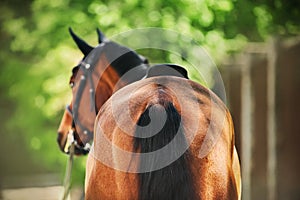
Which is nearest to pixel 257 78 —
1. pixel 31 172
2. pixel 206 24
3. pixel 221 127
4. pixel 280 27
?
pixel 280 27

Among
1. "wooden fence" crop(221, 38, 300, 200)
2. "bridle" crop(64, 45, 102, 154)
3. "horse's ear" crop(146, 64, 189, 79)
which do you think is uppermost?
"horse's ear" crop(146, 64, 189, 79)

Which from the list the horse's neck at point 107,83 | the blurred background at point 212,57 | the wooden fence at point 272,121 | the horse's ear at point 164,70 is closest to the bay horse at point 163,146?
the horse's ear at point 164,70

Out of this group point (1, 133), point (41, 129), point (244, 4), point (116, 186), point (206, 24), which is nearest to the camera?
point (116, 186)

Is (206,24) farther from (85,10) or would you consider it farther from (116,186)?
(116,186)

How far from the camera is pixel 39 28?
20.2 ft

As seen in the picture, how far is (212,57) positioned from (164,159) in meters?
3.70

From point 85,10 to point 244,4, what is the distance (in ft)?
4.79

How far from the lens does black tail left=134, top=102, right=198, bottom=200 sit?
1949 millimetres

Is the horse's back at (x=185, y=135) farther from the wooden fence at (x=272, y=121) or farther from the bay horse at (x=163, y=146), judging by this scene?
the wooden fence at (x=272, y=121)

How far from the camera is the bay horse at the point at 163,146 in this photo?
1.97 metres

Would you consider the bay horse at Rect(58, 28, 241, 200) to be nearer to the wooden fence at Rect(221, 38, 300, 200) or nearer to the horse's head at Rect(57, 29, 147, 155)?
the horse's head at Rect(57, 29, 147, 155)

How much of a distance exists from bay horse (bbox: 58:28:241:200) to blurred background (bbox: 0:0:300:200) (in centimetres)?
271

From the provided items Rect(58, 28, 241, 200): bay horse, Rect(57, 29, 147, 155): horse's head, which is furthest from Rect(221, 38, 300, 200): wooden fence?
Rect(58, 28, 241, 200): bay horse

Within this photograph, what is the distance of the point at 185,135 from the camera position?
6.62ft
